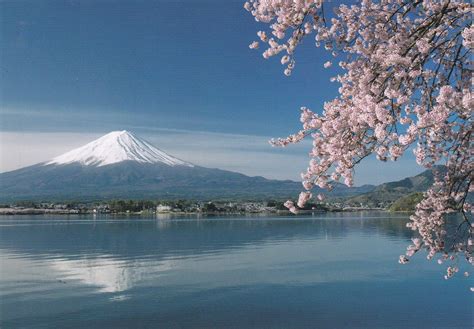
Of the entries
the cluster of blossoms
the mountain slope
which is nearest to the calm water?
the cluster of blossoms

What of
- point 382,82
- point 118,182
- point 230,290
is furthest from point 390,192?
point 382,82

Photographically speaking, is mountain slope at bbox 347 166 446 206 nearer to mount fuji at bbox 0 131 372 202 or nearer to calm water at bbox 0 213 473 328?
mount fuji at bbox 0 131 372 202

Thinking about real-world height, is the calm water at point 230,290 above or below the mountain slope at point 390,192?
below

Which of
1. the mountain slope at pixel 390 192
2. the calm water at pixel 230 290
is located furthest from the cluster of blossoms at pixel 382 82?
the mountain slope at pixel 390 192

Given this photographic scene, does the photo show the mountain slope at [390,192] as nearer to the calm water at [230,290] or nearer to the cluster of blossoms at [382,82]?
the calm water at [230,290]

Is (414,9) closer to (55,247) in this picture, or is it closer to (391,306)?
(391,306)

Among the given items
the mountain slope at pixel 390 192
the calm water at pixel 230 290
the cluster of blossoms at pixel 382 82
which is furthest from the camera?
the mountain slope at pixel 390 192

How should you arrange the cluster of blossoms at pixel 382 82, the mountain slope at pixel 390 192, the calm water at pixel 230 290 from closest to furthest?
the cluster of blossoms at pixel 382 82
the calm water at pixel 230 290
the mountain slope at pixel 390 192

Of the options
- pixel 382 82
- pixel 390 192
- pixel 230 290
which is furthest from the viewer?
pixel 390 192

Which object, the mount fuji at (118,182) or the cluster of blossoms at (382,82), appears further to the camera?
the mount fuji at (118,182)

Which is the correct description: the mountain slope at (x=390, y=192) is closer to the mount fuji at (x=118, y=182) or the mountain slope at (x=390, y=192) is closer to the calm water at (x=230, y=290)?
the mount fuji at (x=118, y=182)

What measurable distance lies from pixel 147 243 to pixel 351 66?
2639 cm

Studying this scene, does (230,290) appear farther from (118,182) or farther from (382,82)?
(118,182)

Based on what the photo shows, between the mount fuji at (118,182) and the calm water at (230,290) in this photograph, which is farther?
the mount fuji at (118,182)
